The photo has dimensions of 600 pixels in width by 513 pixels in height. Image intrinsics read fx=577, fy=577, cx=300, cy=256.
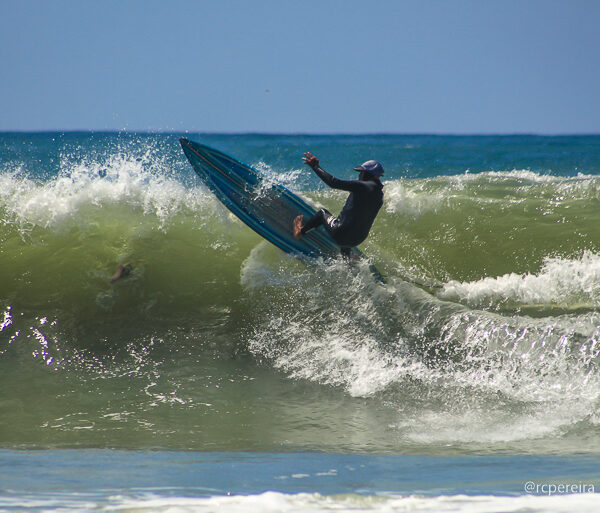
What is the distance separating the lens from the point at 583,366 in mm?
4191

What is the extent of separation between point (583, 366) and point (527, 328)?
55 cm

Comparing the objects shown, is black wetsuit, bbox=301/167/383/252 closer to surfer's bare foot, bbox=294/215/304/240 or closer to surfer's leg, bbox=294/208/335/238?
surfer's leg, bbox=294/208/335/238

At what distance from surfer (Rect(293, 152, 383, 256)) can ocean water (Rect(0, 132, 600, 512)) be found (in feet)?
1.25

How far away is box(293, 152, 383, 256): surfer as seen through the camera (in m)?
4.87

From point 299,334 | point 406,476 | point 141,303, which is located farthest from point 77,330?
point 406,476

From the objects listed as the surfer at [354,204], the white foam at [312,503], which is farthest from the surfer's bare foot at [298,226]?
the white foam at [312,503]

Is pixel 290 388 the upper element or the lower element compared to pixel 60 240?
lower

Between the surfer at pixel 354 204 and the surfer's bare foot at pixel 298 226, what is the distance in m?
0.16

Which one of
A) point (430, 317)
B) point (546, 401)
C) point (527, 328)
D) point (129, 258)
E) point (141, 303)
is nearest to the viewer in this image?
point (546, 401)

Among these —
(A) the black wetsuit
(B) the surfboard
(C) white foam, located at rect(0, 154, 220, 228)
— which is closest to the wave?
(C) white foam, located at rect(0, 154, 220, 228)

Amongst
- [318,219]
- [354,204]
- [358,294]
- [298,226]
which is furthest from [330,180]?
[358,294]

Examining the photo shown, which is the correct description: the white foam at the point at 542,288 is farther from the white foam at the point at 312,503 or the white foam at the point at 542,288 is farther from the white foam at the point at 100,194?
the white foam at the point at 312,503

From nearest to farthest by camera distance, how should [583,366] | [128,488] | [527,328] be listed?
[128,488]
[583,366]
[527,328]

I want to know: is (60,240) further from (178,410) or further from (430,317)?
(430,317)
